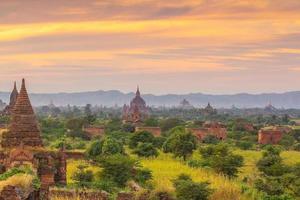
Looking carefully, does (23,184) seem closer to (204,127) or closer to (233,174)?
(233,174)

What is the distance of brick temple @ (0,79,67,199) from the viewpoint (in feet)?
84.3

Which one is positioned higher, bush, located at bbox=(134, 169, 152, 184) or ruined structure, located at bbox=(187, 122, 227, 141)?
ruined structure, located at bbox=(187, 122, 227, 141)

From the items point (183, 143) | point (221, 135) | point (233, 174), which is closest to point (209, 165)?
point (233, 174)

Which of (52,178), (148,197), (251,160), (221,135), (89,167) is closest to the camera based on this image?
(148,197)

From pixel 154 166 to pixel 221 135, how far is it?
36956 millimetres

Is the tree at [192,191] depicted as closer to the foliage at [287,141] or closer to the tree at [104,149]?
the tree at [104,149]

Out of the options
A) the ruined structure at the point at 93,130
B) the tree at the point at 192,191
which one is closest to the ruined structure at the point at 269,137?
the ruined structure at the point at 93,130

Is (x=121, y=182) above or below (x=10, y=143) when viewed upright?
below

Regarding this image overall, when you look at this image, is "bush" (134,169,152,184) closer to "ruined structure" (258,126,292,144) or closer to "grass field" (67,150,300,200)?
"grass field" (67,150,300,200)

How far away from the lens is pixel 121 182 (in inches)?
1235

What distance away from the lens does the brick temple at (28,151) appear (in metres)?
25.7

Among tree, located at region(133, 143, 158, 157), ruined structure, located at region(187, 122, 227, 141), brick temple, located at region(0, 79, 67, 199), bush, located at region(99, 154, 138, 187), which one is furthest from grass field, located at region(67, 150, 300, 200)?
ruined structure, located at region(187, 122, 227, 141)

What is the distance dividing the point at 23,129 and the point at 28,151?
2.41 metres

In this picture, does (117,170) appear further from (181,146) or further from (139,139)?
(139,139)
